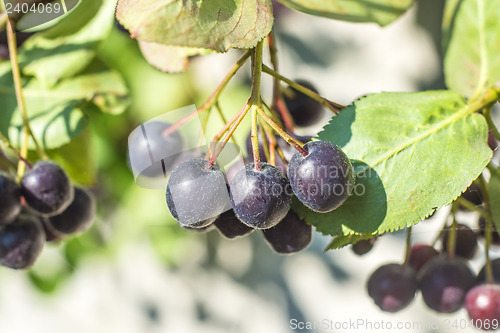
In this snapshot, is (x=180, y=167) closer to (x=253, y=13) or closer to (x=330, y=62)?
(x=253, y=13)

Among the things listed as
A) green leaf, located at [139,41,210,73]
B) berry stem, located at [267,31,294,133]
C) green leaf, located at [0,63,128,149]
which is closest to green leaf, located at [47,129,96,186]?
green leaf, located at [0,63,128,149]

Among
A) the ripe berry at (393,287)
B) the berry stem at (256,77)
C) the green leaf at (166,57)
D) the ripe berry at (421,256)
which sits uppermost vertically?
the berry stem at (256,77)

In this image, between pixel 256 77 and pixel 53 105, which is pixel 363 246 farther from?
pixel 53 105

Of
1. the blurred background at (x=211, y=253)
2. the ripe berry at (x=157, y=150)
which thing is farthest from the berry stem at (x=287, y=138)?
the blurred background at (x=211, y=253)

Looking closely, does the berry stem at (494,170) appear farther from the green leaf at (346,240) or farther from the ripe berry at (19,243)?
the ripe berry at (19,243)

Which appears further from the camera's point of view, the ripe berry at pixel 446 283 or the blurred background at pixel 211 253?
the blurred background at pixel 211 253

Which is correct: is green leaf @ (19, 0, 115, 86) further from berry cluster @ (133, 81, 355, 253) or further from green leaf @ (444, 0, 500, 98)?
green leaf @ (444, 0, 500, 98)

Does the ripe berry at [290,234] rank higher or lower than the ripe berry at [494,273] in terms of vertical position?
higher

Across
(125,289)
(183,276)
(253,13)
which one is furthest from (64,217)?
(125,289)
